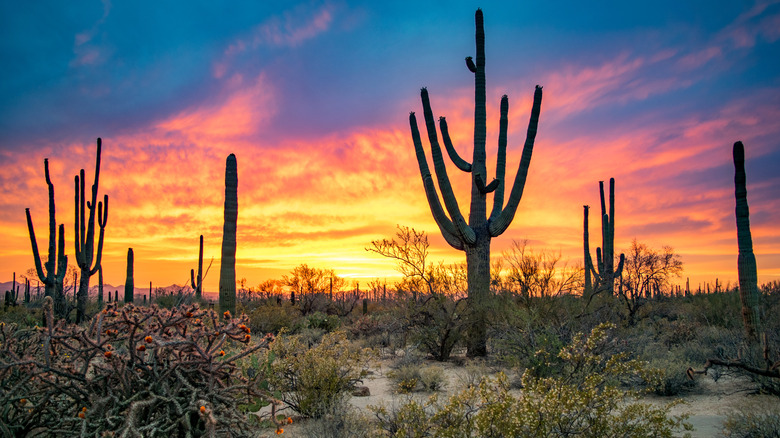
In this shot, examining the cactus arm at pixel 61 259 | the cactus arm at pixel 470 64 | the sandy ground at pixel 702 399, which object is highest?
the cactus arm at pixel 470 64

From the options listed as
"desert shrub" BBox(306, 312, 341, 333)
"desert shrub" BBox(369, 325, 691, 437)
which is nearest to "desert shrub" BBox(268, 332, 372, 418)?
"desert shrub" BBox(369, 325, 691, 437)

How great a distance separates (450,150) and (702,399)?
9.03m

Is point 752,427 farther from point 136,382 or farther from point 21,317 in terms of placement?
point 21,317

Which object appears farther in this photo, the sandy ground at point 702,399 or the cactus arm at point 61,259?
the cactus arm at point 61,259

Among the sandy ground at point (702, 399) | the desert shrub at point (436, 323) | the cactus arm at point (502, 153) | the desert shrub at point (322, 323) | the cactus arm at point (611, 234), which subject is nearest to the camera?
the sandy ground at point (702, 399)

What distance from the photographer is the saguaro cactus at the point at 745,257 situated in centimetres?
1155

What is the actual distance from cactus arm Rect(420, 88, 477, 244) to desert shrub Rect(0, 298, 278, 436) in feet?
31.2

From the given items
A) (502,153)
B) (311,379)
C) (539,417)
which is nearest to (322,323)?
(502,153)

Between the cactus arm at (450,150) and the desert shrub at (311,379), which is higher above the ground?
the cactus arm at (450,150)

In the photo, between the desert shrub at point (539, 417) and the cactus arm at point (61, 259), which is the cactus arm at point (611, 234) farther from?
the cactus arm at point (61, 259)

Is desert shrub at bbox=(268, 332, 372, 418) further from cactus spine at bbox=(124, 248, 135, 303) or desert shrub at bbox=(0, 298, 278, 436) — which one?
cactus spine at bbox=(124, 248, 135, 303)

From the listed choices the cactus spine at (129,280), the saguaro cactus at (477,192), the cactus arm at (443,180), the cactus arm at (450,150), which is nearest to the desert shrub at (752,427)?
the saguaro cactus at (477,192)

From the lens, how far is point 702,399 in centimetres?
785

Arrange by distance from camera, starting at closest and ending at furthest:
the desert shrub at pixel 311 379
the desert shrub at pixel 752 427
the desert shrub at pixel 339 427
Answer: the desert shrub at pixel 339 427
the desert shrub at pixel 752 427
the desert shrub at pixel 311 379
